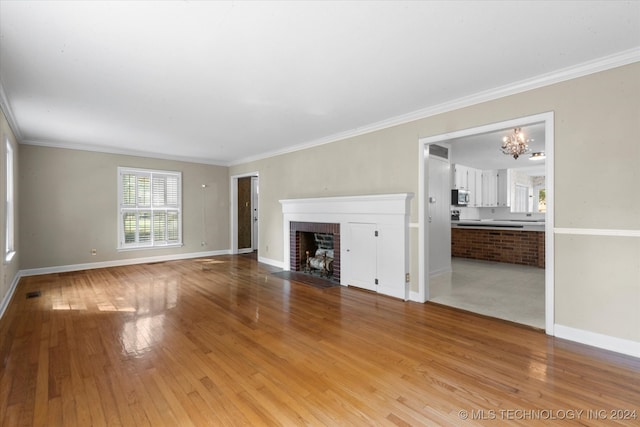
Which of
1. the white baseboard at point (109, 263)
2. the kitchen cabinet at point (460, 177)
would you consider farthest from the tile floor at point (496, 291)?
the white baseboard at point (109, 263)

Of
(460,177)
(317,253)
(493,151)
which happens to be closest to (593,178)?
(317,253)

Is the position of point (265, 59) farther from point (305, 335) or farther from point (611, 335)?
point (611, 335)

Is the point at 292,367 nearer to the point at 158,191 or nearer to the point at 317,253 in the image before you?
the point at 317,253

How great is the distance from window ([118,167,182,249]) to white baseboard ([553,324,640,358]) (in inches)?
289

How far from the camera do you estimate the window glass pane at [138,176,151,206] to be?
6.80 m

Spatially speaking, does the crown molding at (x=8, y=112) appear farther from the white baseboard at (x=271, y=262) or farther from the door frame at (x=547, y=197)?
the door frame at (x=547, y=197)

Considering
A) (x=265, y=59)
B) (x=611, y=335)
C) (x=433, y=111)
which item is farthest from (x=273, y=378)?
(x=433, y=111)

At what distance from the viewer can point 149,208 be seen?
6.91m

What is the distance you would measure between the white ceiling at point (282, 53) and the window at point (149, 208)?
2467mm

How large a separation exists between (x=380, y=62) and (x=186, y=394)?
3.03 metres

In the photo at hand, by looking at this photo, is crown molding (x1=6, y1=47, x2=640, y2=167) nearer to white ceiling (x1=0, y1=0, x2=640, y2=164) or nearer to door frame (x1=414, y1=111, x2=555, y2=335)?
white ceiling (x1=0, y1=0, x2=640, y2=164)

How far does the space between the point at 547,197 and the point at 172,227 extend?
7.27 m

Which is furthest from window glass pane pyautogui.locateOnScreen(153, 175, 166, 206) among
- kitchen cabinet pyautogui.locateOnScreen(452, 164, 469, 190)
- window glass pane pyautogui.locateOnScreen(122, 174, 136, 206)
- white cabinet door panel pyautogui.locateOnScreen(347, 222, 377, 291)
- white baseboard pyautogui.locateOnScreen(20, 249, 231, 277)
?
kitchen cabinet pyautogui.locateOnScreen(452, 164, 469, 190)

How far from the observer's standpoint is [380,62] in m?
2.70
